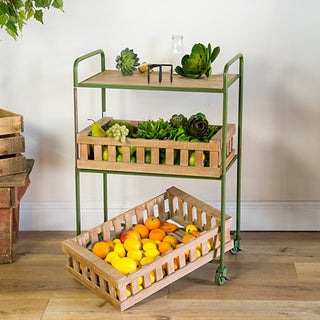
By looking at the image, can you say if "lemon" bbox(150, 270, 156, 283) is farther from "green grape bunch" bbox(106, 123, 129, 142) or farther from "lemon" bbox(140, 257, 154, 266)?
"green grape bunch" bbox(106, 123, 129, 142)

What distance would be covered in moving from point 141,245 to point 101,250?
183mm

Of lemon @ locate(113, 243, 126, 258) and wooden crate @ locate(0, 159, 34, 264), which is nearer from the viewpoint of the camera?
lemon @ locate(113, 243, 126, 258)

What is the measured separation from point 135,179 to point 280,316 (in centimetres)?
113

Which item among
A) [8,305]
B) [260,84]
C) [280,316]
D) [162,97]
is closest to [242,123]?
[260,84]

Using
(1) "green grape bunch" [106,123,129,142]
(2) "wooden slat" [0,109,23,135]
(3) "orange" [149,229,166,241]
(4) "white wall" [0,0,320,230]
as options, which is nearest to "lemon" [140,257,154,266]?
(3) "orange" [149,229,166,241]

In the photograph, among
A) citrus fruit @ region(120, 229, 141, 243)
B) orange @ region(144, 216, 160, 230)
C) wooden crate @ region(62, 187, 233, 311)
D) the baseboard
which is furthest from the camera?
the baseboard

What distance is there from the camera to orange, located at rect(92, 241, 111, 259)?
92.9 inches

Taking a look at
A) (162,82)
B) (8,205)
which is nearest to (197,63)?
(162,82)

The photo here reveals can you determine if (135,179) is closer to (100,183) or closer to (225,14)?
(100,183)

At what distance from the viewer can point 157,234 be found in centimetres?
252

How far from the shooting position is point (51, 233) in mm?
3004

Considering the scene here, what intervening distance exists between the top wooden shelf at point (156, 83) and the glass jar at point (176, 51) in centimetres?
8

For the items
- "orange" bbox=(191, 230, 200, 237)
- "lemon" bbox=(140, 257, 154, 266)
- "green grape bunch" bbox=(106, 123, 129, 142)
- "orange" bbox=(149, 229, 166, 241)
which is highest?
"green grape bunch" bbox=(106, 123, 129, 142)

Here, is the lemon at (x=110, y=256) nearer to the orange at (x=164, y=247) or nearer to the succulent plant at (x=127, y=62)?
the orange at (x=164, y=247)
